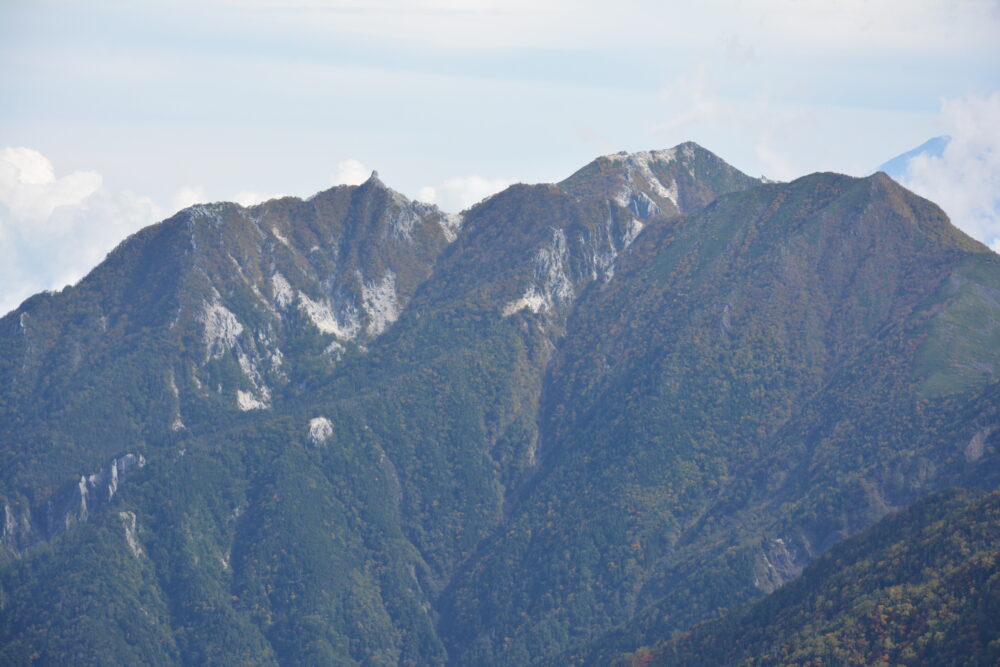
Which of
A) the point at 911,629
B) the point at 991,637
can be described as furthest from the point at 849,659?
the point at 991,637

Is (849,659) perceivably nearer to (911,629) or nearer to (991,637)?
(911,629)

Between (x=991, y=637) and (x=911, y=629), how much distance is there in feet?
53.7

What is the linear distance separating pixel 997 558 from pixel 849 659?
→ 1148 inches

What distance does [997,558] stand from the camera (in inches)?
7761

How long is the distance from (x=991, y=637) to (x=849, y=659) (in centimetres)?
2452

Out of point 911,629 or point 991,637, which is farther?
point 911,629

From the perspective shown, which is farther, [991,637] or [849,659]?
[849,659]

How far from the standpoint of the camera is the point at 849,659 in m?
200

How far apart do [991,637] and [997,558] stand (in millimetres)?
17445

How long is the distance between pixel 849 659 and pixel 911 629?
36.8ft

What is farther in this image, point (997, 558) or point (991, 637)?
point (997, 558)

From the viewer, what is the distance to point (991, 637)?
7244 inches

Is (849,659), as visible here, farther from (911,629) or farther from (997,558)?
(997,558)
